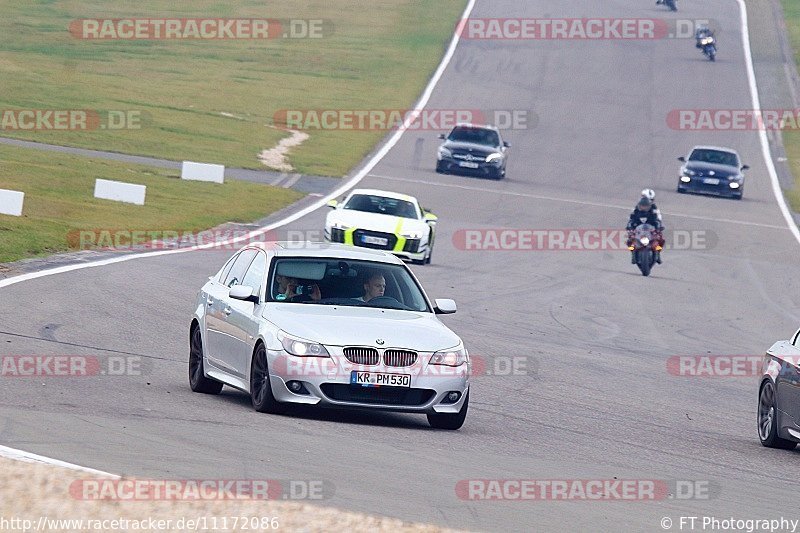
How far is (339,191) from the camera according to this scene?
1524 inches

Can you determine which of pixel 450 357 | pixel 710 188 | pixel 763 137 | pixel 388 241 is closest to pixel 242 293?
pixel 450 357

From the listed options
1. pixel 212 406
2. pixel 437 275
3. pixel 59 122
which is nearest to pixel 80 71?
pixel 59 122

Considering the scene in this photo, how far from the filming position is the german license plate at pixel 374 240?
27.1 meters

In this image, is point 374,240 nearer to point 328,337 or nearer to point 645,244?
point 645,244

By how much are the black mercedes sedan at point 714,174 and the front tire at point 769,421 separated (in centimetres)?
3161

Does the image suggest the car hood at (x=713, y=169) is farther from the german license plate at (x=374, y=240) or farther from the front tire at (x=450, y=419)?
the front tire at (x=450, y=419)

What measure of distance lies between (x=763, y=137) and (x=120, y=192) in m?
31.1

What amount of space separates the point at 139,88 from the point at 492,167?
16.8 meters

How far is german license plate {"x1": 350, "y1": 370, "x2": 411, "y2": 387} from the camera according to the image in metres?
11.2

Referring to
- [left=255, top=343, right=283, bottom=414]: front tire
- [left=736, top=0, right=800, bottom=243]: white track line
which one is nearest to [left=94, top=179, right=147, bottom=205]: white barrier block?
[left=736, top=0, right=800, bottom=243]: white track line

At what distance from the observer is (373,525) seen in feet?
22.1

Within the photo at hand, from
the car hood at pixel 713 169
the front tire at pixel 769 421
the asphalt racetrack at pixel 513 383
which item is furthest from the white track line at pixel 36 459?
the car hood at pixel 713 169

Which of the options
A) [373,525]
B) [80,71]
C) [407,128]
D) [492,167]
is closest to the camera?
[373,525]

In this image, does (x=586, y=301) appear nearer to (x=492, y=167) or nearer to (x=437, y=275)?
(x=437, y=275)
